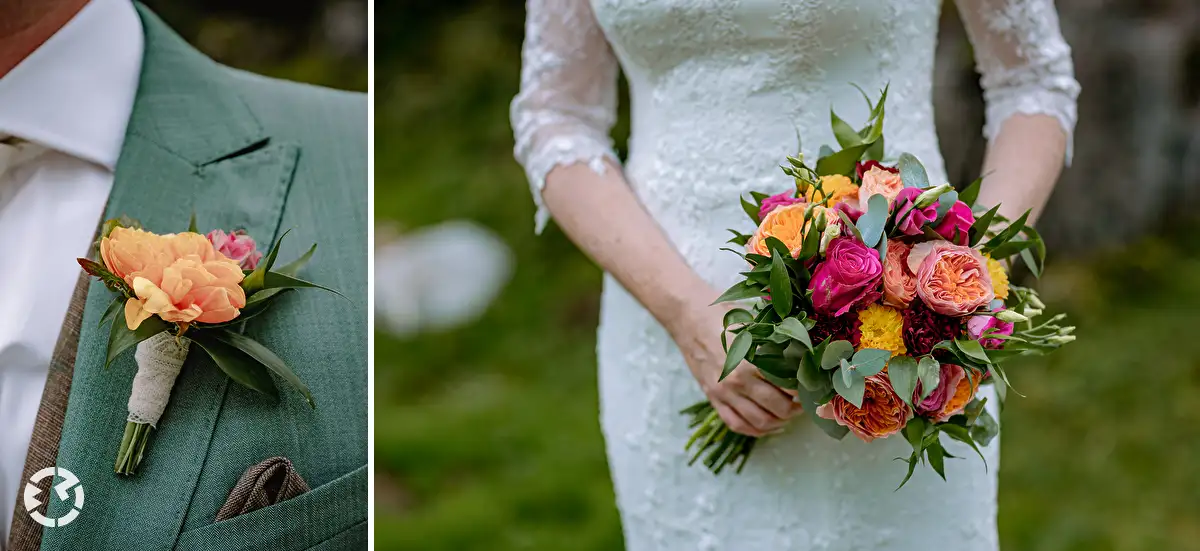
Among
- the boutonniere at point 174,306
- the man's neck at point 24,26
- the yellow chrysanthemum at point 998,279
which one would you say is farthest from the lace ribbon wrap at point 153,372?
the yellow chrysanthemum at point 998,279

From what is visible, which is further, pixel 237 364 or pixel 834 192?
pixel 834 192

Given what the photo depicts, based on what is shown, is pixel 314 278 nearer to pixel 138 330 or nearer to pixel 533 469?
pixel 138 330

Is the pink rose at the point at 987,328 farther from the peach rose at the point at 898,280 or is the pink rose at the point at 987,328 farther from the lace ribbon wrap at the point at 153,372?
the lace ribbon wrap at the point at 153,372

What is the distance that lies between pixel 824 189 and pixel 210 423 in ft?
2.41

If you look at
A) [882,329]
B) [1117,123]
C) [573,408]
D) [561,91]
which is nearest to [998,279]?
[882,329]

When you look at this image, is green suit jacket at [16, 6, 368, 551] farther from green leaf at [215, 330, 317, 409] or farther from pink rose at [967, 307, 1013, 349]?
pink rose at [967, 307, 1013, 349]

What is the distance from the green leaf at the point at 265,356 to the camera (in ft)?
4.11

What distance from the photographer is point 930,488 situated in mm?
1646

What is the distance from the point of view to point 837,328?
1327mm

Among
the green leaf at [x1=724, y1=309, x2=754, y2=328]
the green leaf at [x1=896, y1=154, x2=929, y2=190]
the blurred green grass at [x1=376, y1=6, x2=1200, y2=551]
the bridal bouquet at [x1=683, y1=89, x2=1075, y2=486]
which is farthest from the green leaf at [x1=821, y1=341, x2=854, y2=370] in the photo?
the blurred green grass at [x1=376, y1=6, x2=1200, y2=551]

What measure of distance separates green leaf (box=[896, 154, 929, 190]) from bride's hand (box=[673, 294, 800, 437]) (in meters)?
0.29

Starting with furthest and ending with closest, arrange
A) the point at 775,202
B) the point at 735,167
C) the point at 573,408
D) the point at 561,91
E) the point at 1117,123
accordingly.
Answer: the point at 1117,123
the point at 573,408
the point at 561,91
the point at 735,167
the point at 775,202

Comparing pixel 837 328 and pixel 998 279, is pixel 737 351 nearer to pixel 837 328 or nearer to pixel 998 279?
pixel 837 328

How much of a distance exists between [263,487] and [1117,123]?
4113 millimetres
